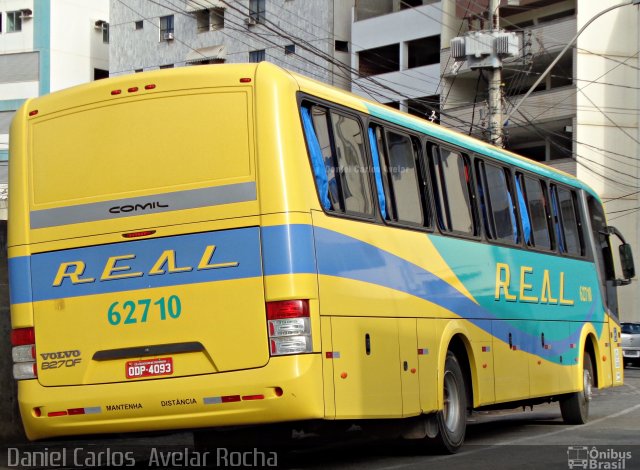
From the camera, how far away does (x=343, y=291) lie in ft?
35.9

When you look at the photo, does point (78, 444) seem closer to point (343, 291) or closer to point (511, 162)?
point (343, 291)

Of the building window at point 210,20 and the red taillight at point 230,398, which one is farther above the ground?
the building window at point 210,20

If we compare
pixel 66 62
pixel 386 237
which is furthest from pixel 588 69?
pixel 386 237

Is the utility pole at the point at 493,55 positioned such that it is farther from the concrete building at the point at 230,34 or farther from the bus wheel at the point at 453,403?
the concrete building at the point at 230,34

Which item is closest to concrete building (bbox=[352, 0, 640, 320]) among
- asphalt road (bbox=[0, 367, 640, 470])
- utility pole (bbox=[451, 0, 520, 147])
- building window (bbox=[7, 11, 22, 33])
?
utility pole (bbox=[451, 0, 520, 147])

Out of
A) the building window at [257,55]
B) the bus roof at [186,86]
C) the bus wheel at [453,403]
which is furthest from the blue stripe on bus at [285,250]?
the building window at [257,55]

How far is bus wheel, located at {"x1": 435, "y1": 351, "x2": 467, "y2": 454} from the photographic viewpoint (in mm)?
13328

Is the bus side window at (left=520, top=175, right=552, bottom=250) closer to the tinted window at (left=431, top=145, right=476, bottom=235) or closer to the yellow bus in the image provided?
the tinted window at (left=431, top=145, right=476, bottom=235)

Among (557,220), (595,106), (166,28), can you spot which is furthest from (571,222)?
(166,28)

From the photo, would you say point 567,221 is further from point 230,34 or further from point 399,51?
point 230,34

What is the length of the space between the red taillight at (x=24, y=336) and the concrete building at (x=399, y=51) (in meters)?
42.3

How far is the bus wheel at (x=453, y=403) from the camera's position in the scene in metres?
13.3

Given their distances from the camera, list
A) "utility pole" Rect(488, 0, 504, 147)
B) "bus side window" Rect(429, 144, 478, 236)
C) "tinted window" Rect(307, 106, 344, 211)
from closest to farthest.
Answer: "tinted window" Rect(307, 106, 344, 211)
"bus side window" Rect(429, 144, 478, 236)
"utility pole" Rect(488, 0, 504, 147)

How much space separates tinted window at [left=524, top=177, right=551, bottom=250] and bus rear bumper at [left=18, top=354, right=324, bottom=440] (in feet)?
23.6
